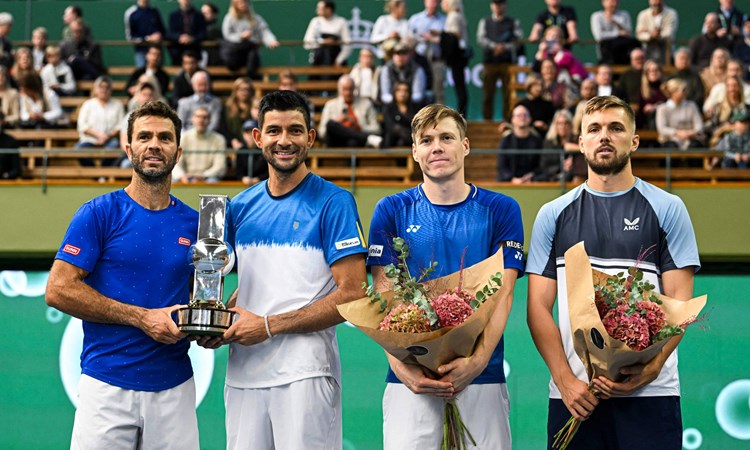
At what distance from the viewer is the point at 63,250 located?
4.93 meters

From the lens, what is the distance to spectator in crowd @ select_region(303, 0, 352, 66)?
1435 centimetres

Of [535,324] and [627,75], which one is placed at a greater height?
[627,75]

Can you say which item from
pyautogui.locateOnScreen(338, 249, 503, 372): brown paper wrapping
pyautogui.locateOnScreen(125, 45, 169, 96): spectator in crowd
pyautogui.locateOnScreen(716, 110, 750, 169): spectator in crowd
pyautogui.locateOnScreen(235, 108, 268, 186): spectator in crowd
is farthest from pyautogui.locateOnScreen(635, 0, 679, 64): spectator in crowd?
pyautogui.locateOnScreen(338, 249, 503, 372): brown paper wrapping

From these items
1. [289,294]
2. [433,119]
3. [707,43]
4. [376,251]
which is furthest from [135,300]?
[707,43]

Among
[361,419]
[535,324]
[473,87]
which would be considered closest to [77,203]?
[361,419]

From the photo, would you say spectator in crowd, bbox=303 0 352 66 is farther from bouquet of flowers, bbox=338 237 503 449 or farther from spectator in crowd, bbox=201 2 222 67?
bouquet of flowers, bbox=338 237 503 449

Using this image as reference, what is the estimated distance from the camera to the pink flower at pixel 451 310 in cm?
439

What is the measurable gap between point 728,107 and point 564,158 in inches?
86.8

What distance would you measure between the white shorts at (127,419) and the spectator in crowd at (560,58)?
897 centimetres

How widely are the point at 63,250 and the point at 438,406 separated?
1853 millimetres

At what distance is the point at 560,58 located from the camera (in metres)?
13.4

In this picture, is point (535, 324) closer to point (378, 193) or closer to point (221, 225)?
point (221, 225)

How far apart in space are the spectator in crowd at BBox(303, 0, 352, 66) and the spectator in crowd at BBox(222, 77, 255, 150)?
2202 millimetres

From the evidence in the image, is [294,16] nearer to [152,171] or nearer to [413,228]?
[152,171]
